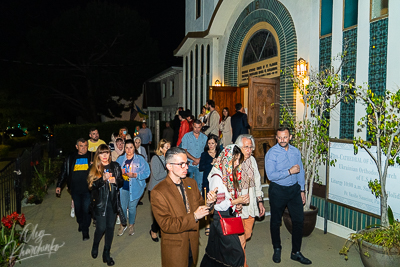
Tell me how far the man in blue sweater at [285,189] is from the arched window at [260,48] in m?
6.08

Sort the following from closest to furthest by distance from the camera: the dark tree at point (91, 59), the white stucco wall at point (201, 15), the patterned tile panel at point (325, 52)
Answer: the patterned tile panel at point (325, 52), the white stucco wall at point (201, 15), the dark tree at point (91, 59)

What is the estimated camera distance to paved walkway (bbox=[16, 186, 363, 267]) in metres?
5.48

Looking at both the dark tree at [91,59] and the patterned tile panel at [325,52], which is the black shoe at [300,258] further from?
the dark tree at [91,59]

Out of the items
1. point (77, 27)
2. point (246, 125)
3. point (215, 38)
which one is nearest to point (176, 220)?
point (246, 125)

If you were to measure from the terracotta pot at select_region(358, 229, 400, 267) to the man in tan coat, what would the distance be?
9.12 ft

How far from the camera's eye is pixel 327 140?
6.52m

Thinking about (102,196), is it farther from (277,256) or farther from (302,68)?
(302,68)

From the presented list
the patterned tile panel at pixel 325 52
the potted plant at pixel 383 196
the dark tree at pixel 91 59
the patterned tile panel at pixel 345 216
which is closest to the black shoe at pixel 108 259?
the potted plant at pixel 383 196

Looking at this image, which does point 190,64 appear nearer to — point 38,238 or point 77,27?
point 38,238

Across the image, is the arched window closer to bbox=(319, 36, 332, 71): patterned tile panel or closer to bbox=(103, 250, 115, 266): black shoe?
bbox=(319, 36, 332, 71): patterned tile panel

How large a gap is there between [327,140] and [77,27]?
32204 mm

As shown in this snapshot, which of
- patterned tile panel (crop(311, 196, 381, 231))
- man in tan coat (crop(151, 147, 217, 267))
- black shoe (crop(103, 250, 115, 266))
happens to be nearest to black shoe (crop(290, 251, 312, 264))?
patterned tile panel (crop(311, 196, 381, 231))

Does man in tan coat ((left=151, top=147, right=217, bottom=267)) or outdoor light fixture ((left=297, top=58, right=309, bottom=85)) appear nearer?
man in tan coat ((left=151, top=147, right=217, bottom=267))

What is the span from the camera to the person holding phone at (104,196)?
17.3 feet
